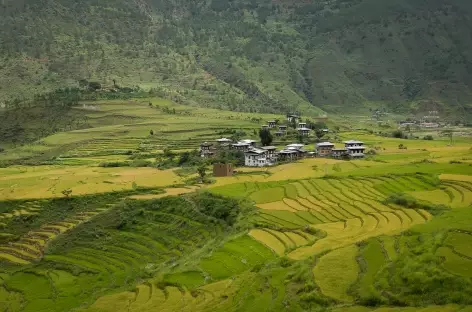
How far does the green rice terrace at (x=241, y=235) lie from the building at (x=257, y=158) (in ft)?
12.6

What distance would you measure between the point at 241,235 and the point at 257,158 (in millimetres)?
30334

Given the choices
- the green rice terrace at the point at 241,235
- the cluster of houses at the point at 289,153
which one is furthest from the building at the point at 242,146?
the green rice terrace at the point at 241,235

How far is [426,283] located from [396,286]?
1258mm

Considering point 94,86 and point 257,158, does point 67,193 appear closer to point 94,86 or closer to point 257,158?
point 257,158

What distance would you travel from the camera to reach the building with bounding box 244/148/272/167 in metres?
67.1

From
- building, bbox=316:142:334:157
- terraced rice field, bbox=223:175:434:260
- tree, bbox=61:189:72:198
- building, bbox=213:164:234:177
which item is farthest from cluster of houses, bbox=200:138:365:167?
tree, bbox=61:189:72:198

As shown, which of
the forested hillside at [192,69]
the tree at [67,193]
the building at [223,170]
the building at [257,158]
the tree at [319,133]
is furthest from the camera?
the forested hillside at [192,69]

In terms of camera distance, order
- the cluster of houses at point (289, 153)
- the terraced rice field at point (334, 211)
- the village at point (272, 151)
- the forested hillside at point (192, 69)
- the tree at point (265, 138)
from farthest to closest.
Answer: the forested hillside at point (192, 69)
the tree at point (265, 138)
the cluster of houses at point (289, 153)
the village at point (272, 151)
the terraced rice field at point (334, 211)

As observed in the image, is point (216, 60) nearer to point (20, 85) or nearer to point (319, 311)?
point (20, 85)

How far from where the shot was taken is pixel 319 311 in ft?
69.3

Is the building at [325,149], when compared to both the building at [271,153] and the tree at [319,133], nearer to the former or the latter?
the building at [271,153]

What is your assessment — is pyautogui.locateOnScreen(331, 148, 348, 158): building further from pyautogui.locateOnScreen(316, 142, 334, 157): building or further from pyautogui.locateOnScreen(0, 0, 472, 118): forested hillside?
pyautogui.locateOnScreen(0, 0, 472, 118): forested hillside

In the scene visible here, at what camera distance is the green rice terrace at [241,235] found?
23125 millimetres

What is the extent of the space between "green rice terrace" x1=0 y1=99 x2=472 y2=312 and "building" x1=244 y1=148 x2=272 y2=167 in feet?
12.6
